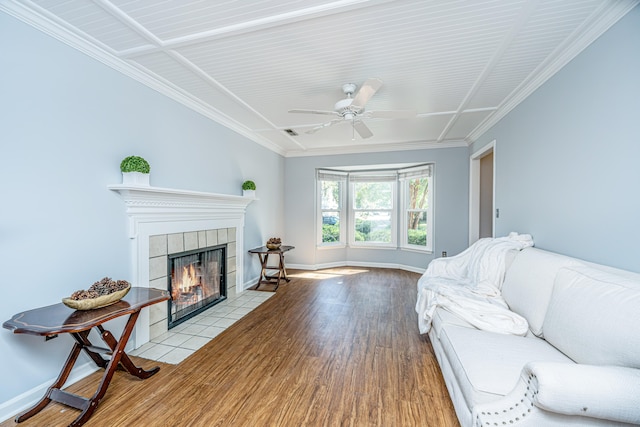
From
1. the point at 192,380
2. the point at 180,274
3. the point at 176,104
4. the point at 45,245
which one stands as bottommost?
the point at 192,380

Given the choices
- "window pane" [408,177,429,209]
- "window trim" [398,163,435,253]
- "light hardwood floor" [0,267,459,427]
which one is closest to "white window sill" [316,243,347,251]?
"window trim" [398,163,435,253]

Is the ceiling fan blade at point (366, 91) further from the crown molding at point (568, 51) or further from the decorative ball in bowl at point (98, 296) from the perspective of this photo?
the decorative ball in bowl at point (98, 296)

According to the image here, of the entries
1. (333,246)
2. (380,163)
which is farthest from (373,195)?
(333,246)

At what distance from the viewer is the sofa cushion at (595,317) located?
3.58 ft

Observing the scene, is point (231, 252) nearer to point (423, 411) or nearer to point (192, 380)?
point (192, 380)

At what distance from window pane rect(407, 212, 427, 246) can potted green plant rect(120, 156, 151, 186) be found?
186 inches

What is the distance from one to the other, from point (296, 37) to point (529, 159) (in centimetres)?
255

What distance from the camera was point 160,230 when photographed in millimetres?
2539

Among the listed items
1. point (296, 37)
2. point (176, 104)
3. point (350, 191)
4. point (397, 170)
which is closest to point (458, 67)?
point (296, 37)

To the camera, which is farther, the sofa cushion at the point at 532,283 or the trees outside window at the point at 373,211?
the trees outside window at the point at 373,211

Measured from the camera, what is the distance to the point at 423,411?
5.28 feet

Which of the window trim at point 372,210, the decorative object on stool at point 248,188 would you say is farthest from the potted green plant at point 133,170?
the window trim at point 372,210

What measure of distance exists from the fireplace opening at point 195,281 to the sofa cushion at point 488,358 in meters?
2.69

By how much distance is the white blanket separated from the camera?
1.79 m
